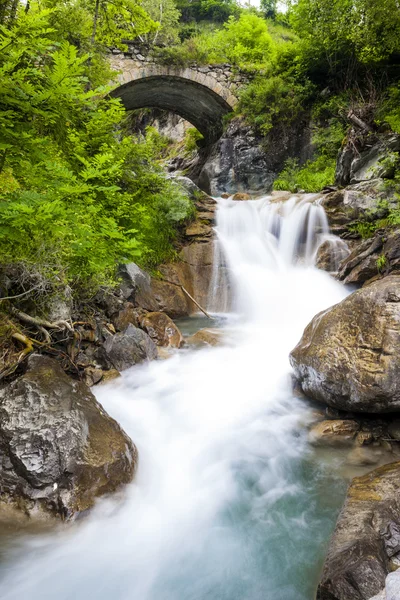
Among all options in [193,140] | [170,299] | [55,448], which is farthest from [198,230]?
[193,140]

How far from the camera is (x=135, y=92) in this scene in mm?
15055

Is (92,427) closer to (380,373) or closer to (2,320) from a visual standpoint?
(2,320)

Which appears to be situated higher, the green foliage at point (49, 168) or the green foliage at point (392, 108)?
the green foliage at point (392, 108)

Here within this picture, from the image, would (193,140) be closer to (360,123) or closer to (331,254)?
(360,123)

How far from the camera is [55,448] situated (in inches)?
98.0

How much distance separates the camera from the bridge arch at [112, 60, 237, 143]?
13.6 m

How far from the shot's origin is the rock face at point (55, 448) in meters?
2.37

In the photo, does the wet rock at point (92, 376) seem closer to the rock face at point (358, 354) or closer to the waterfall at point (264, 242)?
the rock face at point (358, 354)

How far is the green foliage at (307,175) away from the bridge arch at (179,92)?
442 centimetres

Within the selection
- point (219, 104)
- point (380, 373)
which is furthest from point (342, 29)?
point (380, 373)

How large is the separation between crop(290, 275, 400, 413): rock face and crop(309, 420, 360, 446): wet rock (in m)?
0.16

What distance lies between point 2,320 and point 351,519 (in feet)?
10.4

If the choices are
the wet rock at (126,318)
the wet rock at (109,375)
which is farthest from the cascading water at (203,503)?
the wet rock at (126,318)

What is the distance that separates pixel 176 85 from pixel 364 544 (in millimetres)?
16636
